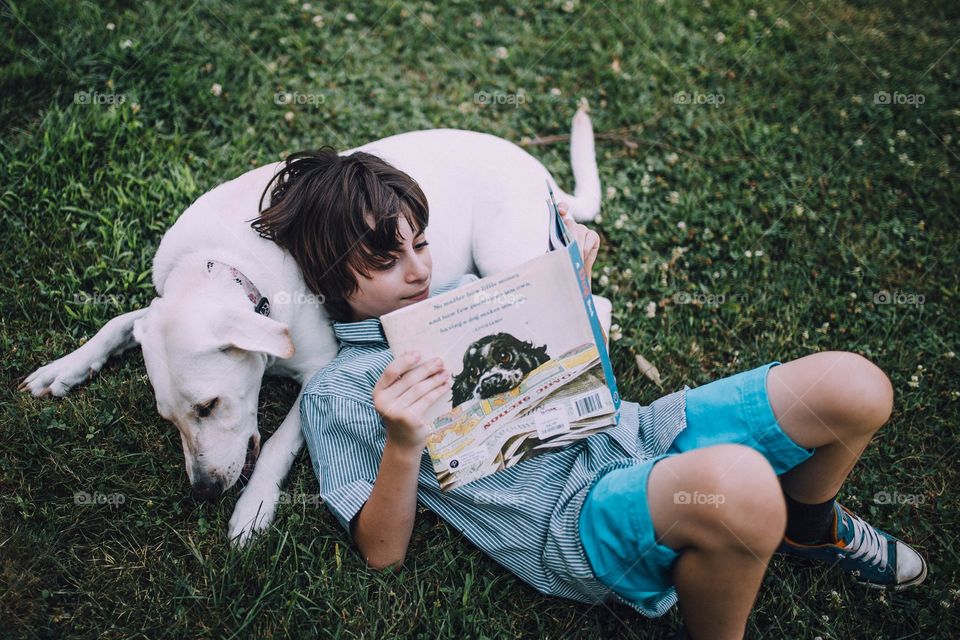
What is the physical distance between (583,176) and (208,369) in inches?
85.6

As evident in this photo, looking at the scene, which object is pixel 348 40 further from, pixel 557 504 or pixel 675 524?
pixel 675 524

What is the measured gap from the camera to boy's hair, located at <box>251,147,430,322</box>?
2.34 m

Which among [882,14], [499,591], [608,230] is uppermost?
[882,14]

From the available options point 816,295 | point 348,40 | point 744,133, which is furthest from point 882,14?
point 348,40

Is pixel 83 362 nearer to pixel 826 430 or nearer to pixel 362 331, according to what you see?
pixel 362 331

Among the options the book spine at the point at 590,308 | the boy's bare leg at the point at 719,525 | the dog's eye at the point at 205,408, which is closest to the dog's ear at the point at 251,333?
the dog's eye at the point at 205,408

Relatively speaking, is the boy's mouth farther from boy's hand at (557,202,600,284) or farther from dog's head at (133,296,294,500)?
boy's hand at (557,202,600,284)

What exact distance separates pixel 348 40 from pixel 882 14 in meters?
4.27

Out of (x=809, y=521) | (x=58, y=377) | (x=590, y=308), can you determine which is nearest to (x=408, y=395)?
(x=590, y=308)

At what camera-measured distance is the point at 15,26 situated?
3.68 metres

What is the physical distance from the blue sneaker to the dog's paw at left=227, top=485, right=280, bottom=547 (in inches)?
77.7

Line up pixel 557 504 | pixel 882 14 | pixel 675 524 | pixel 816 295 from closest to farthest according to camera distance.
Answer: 1. pixel 675 524
2. pixel 557 504
3. pixel 816 295
4. pixel 882 14

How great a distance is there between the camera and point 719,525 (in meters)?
1.77

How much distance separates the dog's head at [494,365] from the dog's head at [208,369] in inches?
24.1
